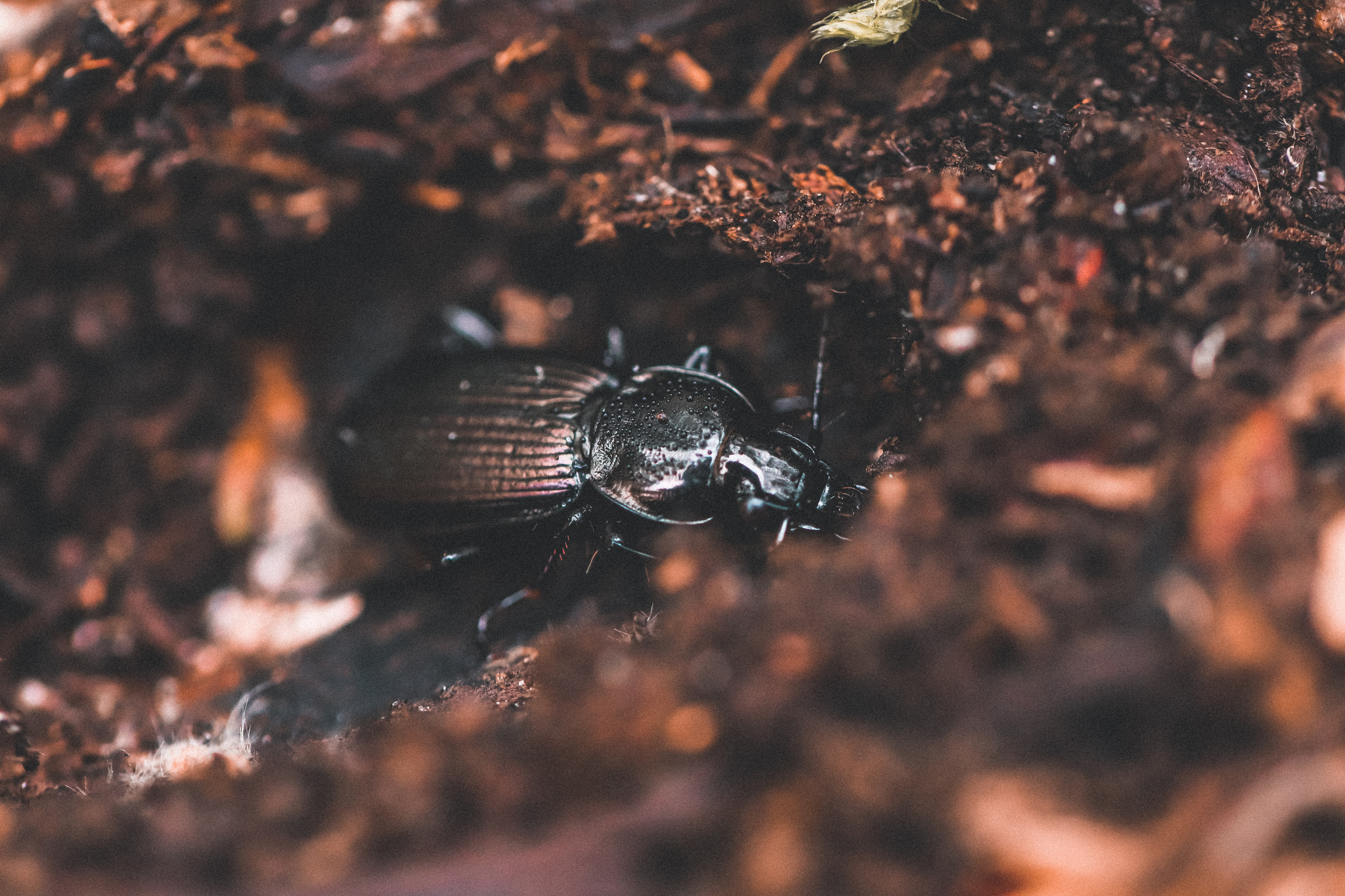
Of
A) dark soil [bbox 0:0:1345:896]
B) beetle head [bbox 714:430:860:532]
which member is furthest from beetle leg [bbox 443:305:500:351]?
beetle head [bbox 714:430:860:532]

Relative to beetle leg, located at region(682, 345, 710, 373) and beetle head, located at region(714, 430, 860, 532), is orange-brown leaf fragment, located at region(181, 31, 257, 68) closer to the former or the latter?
beetle leg, located at region(682, 345, 710, 373)

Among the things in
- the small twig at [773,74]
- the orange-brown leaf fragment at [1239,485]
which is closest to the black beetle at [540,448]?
the small twig at [773,74]

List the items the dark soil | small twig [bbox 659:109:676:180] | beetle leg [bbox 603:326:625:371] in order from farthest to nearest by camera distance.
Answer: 1. beetle leg [bbox 603:326:625:371]
2. small twig [bbox 659:109:676:180]
3. the dark soil

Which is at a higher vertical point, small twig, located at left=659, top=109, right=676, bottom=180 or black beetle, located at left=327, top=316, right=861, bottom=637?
small twig, located at left=659, top=109, right=676, bottom=180

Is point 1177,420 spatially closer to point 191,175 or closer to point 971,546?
point 971,546

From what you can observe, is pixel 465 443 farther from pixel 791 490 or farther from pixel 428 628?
pixel 791 490

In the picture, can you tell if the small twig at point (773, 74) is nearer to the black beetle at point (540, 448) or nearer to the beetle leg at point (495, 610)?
the black beetle at point (540, 448)

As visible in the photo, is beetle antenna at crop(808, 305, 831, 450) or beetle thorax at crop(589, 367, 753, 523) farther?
beetle thorax at crop(589, 367, 753, 523)
